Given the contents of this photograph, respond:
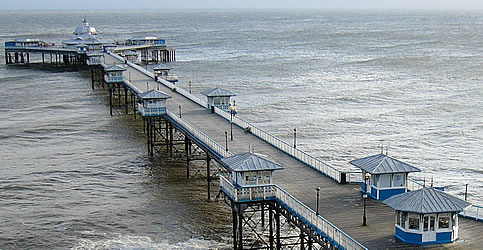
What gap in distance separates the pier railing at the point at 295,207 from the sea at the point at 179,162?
14.4ft

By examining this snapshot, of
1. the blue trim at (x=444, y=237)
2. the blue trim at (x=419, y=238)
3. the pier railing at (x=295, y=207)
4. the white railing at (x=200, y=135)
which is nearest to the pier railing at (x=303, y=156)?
the white railing at (x=200, y=135)

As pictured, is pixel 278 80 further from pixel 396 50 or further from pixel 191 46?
pixel 191 46

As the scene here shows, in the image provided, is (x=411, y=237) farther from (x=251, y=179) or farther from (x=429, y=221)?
(x=251, y=179)

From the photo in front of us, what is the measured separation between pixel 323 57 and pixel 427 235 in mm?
91414

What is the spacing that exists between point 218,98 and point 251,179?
21.0 meters

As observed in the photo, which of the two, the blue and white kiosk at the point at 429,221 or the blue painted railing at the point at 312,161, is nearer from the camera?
the blue and white kiosk at the point at 429,221

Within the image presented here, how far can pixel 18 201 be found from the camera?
37.2 m

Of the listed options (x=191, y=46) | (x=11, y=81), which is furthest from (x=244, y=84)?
(x=191, y=46)

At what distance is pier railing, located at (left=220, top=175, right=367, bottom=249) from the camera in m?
21.8

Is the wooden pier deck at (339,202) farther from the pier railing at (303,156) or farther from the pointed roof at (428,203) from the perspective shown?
the pointed roof at (428,203)

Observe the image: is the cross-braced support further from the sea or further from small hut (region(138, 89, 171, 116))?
small hut (region(138, 89, 171, 116))

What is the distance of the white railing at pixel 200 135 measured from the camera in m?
33.8

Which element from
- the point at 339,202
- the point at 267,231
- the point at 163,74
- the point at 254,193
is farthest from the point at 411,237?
the point at 163,74

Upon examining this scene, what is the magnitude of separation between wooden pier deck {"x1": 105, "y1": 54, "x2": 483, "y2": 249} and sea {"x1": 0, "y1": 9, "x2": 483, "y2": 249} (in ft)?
12.6
